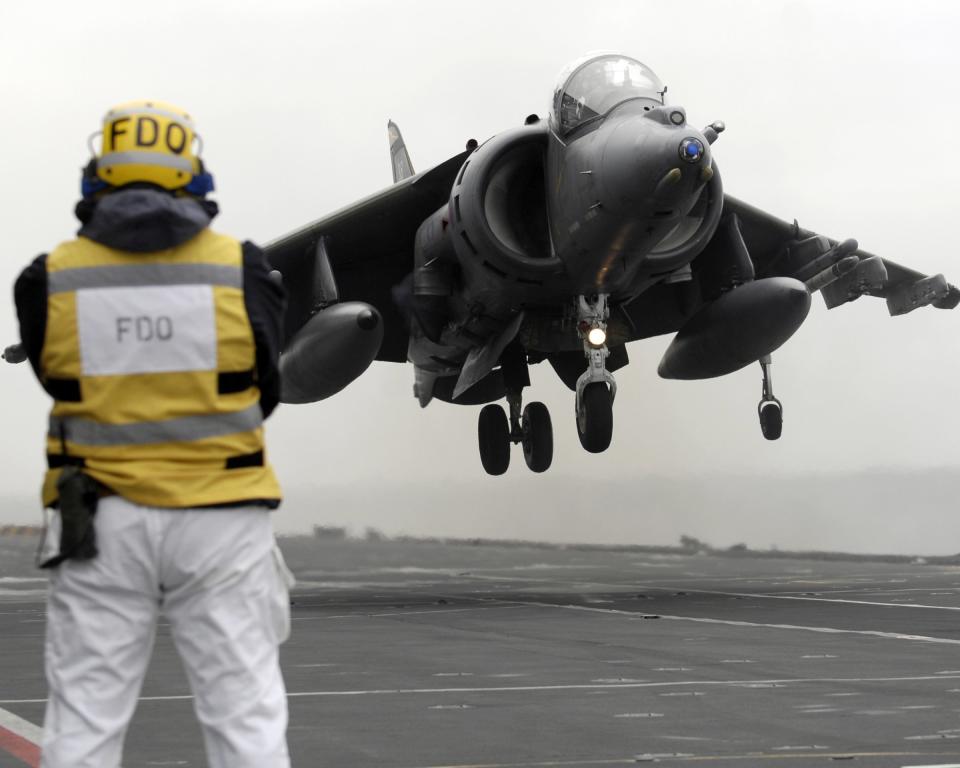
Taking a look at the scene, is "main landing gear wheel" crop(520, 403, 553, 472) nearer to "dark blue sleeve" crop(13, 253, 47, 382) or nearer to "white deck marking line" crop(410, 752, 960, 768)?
"white deck marking line" crop(410, 752, 960, 768)

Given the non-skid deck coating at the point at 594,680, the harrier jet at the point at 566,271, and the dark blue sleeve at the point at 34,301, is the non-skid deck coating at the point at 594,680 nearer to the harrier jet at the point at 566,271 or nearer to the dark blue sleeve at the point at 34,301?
the dark blue sleeve at the point at 34,301

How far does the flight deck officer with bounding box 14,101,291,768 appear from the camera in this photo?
343 centimetres

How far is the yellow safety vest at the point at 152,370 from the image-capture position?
138 inches

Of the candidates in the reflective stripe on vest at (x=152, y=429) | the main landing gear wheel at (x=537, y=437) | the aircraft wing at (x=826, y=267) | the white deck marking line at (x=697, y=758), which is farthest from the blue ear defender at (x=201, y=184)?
the main landing gear wheel at (x=537, y=437)

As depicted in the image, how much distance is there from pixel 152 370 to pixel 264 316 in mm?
275

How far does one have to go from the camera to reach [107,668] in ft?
11.3

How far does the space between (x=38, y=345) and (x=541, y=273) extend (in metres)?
13.5

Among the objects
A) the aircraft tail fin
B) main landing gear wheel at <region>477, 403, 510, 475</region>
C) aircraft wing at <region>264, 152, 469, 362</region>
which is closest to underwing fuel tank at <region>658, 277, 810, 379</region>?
main landing gear wheel at <region>477, 403, 510, 475</region>

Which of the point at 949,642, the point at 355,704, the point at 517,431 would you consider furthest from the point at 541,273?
the point at 355,704

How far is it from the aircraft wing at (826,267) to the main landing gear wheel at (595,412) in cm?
476

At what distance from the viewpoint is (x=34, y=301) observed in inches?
141

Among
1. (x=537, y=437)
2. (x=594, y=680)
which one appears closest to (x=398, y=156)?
(x=537, y=437)

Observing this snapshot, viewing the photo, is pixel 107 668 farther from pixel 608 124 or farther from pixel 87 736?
pixel 608 124

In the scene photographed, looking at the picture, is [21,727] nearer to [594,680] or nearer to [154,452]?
[594,680]
